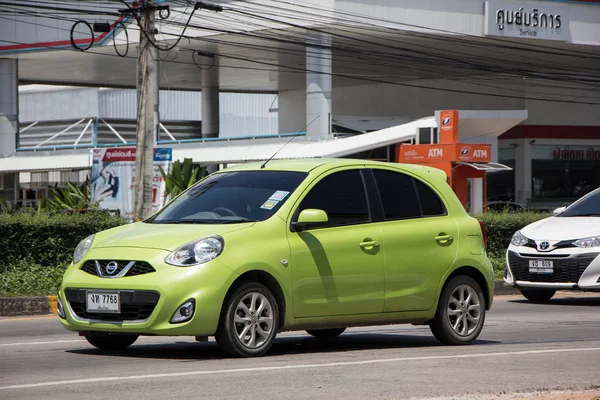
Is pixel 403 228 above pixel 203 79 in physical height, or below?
below

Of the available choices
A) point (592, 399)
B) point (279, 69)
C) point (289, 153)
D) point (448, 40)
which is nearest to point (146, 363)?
point (592, 399)

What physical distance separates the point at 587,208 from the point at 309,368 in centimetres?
946

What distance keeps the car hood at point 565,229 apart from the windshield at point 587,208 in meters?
0.24

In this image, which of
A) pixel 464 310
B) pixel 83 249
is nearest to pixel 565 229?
pixel 464 310

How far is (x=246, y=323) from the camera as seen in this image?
8875 millimetres

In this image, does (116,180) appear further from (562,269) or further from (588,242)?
(588,242)

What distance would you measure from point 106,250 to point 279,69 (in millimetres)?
→ 46768

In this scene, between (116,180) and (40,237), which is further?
(116,180)

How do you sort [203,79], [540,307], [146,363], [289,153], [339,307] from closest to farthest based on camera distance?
[146,363], [339,307], [540,307], [289,153], [203,79]

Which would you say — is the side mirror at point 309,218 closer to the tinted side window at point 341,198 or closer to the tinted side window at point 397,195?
the tinted side window at point 341,198

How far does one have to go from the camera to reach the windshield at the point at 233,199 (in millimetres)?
9383

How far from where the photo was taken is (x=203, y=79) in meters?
59.7

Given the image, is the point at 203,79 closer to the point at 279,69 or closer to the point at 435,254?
the point at 279,69

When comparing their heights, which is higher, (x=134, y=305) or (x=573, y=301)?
(x=134, y=305)
